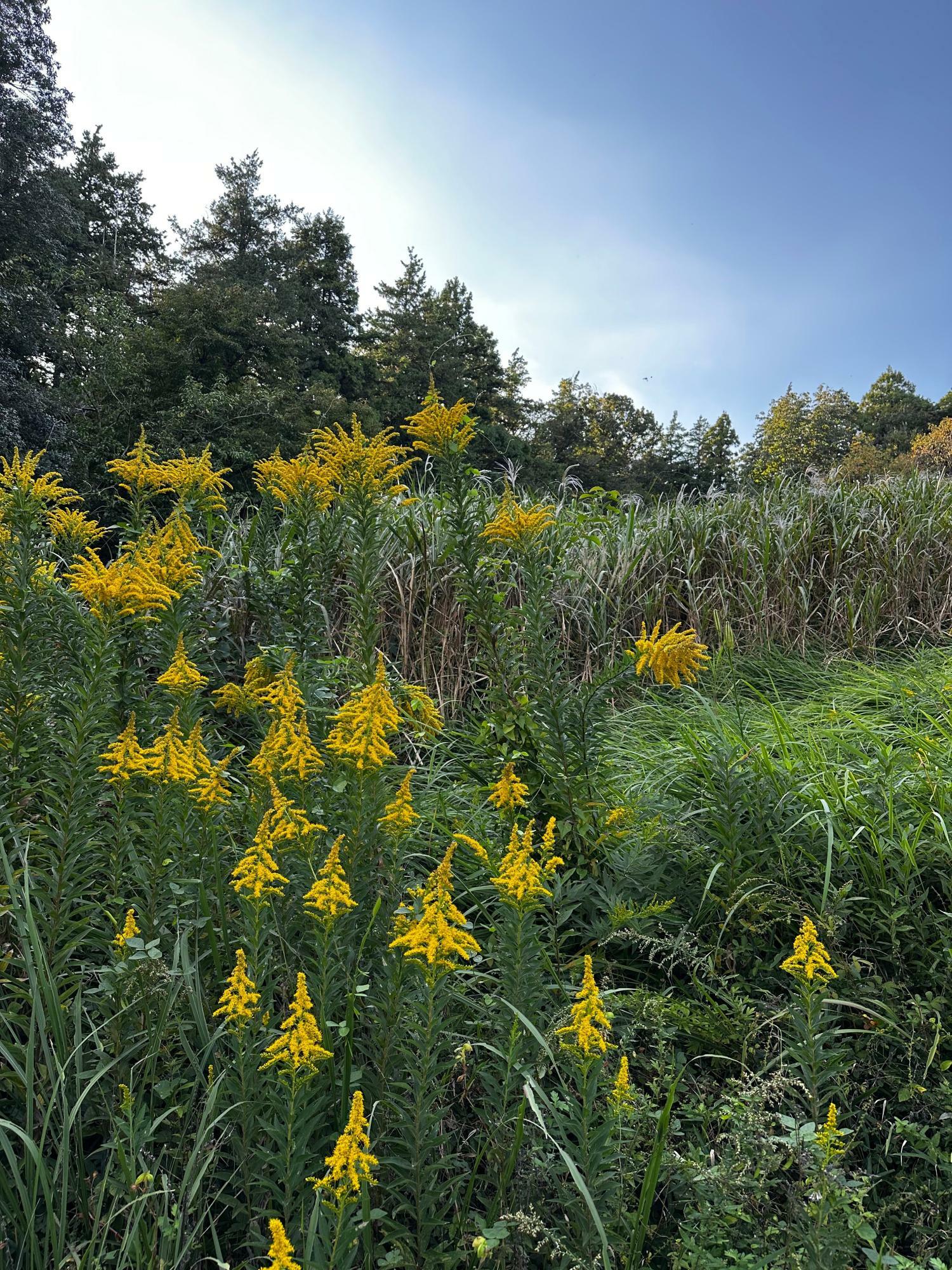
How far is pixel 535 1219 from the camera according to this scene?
1.13m

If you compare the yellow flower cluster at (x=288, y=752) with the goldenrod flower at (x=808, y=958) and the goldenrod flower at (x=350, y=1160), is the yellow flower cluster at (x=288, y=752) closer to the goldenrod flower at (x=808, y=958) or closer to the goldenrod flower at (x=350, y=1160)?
the goldenrod flower at (x=350, y=1160)

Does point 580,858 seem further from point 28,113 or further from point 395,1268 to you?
point 28,113

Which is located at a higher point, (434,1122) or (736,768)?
(736,768)

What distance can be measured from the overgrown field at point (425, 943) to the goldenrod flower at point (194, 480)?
22mm

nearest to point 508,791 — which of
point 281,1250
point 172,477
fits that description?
point 281,1250

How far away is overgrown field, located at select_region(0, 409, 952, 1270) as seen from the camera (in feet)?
3.87

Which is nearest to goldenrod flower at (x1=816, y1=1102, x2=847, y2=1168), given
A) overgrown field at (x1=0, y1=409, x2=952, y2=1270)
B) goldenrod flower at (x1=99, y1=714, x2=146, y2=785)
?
overgrown field at (x1=0, y1=409, x2=952, y2=1270)

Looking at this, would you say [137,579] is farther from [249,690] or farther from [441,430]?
[441,430]

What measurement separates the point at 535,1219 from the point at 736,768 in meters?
1.47

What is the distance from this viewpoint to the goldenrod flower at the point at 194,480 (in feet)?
9.45

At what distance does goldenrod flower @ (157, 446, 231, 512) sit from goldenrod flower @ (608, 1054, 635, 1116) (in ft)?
8.61

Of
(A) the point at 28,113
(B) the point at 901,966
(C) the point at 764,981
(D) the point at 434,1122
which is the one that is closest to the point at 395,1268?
(D) the point at 434,1122

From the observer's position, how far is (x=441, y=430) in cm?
224

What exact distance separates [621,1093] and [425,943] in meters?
0.42
